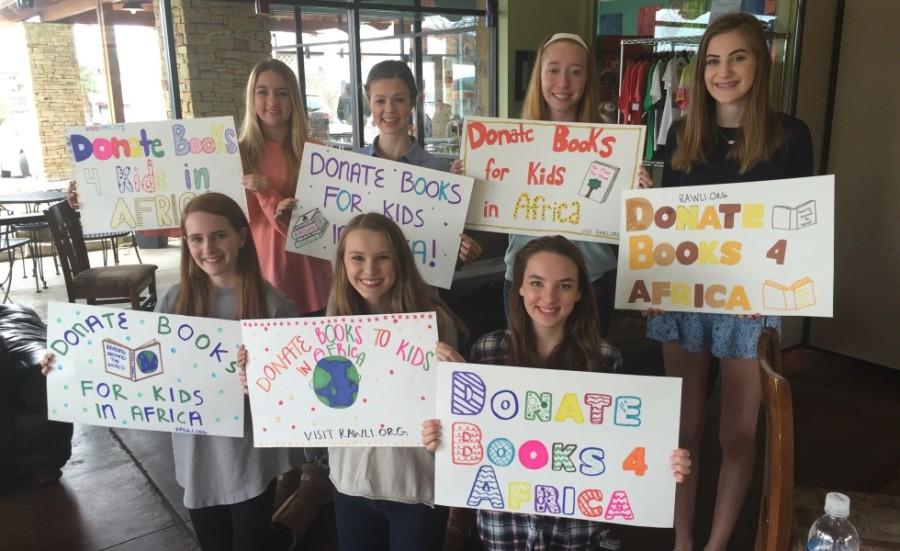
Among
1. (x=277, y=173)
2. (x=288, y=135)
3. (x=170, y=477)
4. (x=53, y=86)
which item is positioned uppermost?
(x=53, y=86)

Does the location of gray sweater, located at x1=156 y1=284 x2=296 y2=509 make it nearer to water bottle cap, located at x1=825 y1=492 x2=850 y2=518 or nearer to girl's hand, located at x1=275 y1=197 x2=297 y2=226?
girl's hand, located at x1=275 y1=197 x2=297 y2=226

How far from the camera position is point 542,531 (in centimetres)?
151

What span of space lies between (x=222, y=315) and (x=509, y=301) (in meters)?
0.74

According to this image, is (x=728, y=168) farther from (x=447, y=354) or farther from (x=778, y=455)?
(x=447, y=354)

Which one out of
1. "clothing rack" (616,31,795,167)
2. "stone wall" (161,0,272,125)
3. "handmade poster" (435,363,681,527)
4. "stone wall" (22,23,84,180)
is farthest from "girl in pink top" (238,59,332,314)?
"stone wall" (22,23,84,180)

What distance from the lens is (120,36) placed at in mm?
6367

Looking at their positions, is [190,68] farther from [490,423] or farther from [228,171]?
[490,423]

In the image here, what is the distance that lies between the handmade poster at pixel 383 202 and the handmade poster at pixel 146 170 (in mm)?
230

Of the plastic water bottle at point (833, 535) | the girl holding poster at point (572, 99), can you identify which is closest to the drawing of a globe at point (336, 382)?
the girl holding poster at point (572, 99)

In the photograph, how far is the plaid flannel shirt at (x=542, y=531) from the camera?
4.95 ft

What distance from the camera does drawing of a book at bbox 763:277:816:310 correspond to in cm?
162

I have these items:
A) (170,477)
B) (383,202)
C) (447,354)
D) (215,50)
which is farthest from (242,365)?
(215,50)

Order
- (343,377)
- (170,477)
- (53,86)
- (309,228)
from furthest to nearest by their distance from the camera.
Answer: (53,86) < (170,477) < (309,228) < (343,377)

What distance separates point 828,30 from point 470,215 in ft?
8.68
